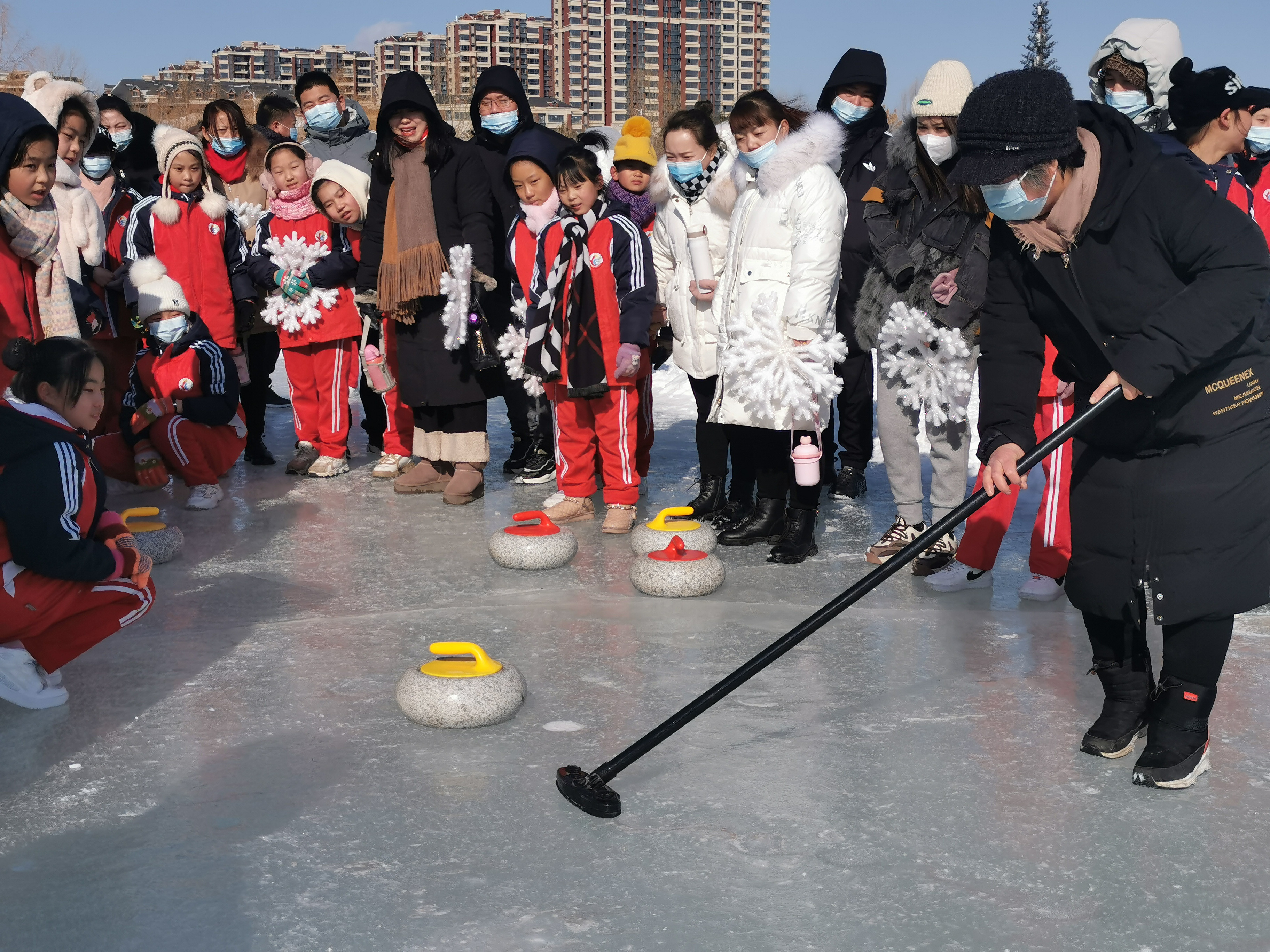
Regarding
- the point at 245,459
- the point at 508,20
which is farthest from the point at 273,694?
the point at 508,20

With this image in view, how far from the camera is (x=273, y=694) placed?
3.65 meters

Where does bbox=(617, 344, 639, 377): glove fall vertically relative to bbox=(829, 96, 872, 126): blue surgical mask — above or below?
below

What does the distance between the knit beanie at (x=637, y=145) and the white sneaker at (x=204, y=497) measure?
2.69 metres

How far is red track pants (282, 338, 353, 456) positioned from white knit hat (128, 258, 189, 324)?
0.66 meters

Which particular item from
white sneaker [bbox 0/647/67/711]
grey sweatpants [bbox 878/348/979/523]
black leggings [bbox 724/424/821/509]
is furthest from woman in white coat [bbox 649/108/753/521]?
white sneaker [bbox 0/647/67/711]

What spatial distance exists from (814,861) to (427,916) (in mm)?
823

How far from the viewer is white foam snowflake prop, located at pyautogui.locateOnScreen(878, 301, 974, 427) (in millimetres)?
4547

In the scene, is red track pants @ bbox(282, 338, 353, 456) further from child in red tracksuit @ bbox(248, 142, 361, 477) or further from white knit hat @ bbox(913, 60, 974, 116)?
white knit hat @ bbox(913, 60, 974, 116)

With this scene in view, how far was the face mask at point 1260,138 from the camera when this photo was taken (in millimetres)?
5840

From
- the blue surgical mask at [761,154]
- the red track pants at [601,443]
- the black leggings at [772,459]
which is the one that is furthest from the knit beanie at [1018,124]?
the red track pants at [601,443]

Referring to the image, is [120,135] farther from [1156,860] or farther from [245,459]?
[1156,860]

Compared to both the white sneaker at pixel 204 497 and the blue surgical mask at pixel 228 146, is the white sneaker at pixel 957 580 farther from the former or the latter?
the blue surgical mask at pixel 228 146

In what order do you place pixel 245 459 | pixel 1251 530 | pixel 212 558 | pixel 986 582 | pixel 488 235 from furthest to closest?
pixel 245 459, pixel 488 235, pixel 212 558, pixel 986 582, pixel 1251 530

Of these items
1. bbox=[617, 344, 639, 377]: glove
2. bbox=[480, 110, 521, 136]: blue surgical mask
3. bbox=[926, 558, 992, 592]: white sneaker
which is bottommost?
bbox=[926, 558, 992, 592]: white sneaker
